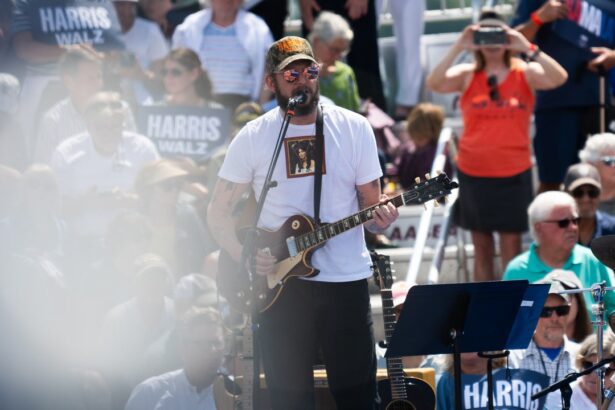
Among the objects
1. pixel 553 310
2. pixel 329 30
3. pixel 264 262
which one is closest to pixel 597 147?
pixel 553 310

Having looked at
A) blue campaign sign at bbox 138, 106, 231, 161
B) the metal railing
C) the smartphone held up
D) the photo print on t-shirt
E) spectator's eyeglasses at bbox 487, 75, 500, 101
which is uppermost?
the photo print on t-shirt

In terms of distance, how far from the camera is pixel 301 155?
6434 mm

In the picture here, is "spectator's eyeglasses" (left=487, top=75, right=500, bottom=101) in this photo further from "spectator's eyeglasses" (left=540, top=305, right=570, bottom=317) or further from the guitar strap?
the guitar strap

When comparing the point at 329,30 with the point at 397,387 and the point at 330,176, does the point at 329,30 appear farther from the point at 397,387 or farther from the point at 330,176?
the point at 330,176

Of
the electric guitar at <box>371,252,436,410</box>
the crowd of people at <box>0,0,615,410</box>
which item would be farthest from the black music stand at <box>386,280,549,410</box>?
the electric guitar at <box>371,252,436,410</box>

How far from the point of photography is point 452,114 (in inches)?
496

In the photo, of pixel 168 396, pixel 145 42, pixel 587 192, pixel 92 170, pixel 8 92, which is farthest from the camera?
pixel 145 42

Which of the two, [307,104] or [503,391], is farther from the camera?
[503,391]

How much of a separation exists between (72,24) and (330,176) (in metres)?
4.96

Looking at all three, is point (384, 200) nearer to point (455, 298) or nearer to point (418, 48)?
point (455, 298)

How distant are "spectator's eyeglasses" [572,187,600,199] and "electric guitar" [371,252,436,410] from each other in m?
2.75

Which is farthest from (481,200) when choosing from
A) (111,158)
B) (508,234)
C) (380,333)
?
(111,158)

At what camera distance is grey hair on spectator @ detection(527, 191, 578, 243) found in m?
9.14

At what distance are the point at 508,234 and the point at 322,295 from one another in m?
3.88
